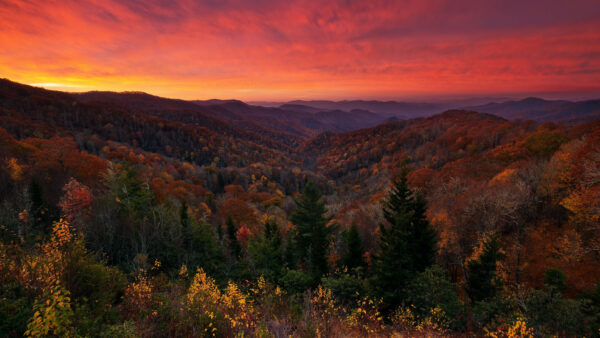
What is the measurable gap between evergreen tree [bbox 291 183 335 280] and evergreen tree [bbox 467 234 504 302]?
13.3m

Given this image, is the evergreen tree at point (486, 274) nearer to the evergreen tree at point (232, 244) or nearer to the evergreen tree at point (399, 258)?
the evergreen tree at point (399, 258)

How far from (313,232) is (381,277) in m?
9.57

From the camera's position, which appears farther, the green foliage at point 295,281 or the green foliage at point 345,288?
the green foliage at point 295,281

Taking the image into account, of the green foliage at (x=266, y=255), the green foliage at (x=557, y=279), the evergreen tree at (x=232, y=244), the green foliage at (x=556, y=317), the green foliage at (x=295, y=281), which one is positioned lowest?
the evergreen tree at (x=232, y=244)

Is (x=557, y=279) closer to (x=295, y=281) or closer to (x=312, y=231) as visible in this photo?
(x=295, y=281)

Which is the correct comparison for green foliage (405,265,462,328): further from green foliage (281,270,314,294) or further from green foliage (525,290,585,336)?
green foliage (281,270,314,294)

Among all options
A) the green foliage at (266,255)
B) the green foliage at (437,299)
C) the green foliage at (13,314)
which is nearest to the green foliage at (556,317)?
the green foliage at (437,299)

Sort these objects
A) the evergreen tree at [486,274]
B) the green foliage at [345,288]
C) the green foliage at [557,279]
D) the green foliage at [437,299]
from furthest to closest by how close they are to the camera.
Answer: the evergreen tree at [486,274], the green foliage at [557,279], the green foliage at [345,288], the green foliage at [437,299]

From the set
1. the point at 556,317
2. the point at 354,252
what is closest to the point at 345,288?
the point at 354,252

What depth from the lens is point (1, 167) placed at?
37000mm

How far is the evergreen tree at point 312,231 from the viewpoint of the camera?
26500mm

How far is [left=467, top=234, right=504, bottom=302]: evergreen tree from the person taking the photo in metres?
19.7

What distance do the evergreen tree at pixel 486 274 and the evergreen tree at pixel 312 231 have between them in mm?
13324

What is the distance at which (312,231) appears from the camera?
88.6ft
